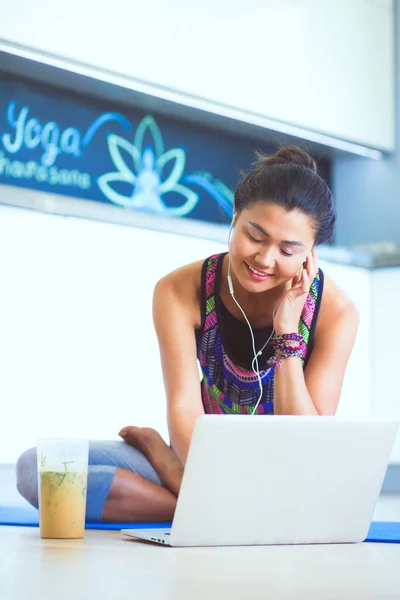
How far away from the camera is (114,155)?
3.87 m

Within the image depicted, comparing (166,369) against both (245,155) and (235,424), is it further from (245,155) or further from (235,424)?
(245,155)

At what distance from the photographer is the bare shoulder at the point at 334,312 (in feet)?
6.38

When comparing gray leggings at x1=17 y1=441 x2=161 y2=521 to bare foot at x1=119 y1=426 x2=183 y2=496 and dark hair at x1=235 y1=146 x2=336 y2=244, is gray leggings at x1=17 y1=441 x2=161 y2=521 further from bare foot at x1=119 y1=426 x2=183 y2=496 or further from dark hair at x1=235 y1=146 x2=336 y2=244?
dark hair at x1=235 y1=146 x2=336 y2=244

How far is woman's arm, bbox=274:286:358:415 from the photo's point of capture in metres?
1.77

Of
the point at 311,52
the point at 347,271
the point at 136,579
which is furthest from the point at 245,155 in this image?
the point at 136,579

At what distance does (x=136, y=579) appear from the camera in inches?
41.3

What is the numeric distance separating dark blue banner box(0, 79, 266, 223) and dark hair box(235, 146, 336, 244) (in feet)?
5.05

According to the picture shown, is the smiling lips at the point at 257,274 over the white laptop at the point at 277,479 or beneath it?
over

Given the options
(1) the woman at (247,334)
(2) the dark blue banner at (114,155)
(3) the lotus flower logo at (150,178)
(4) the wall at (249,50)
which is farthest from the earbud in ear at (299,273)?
(3) the lotus flower logo at (150,178)

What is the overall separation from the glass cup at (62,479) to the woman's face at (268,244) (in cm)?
51

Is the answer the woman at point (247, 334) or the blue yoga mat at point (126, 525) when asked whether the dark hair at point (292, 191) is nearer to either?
the woman at point (247, 334)

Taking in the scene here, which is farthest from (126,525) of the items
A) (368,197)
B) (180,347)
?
(368,197)

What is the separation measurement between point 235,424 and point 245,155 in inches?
127

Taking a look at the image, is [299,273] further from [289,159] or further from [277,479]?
[277,479]
